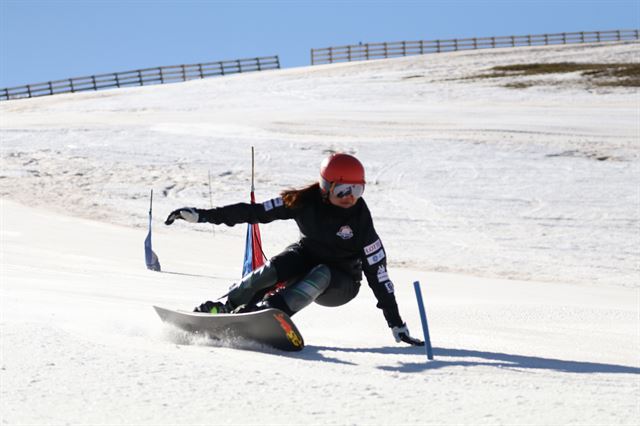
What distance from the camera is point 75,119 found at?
104 ft

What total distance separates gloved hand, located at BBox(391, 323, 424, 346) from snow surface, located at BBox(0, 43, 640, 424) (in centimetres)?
6

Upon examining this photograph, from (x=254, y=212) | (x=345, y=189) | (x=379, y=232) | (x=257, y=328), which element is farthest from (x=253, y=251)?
(x=379, y=232)

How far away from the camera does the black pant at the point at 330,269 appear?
536 cm

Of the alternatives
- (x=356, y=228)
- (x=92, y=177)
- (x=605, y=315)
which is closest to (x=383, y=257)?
(x=356, y=228)

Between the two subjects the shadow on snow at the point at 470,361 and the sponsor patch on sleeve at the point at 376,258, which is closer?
the shadow on snow at the point at 470,361

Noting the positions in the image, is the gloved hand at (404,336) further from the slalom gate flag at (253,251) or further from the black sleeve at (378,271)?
the slalom gate flag at (253,251)

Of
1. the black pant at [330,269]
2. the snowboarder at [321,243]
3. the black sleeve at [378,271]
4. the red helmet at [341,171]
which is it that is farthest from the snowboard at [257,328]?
the red helmet at [341,171]

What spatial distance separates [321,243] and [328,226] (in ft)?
0.36

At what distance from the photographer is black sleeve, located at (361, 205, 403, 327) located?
5.43 m

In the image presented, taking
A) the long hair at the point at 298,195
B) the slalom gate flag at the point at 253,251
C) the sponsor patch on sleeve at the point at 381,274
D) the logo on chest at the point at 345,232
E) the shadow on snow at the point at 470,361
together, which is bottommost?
the shadow on snow at the point at 470,361

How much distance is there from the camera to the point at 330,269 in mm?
5387

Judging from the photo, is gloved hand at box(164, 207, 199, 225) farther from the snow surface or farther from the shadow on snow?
the shadow on snow

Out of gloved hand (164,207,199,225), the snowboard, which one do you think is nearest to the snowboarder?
gloved hand (164,207,199,225)

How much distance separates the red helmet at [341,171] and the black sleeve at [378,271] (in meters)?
0.29
